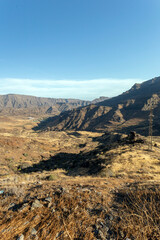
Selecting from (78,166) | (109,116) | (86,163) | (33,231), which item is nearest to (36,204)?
(33,231)

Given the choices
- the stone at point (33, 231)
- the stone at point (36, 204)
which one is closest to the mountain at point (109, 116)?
the stone at point (36, 204)

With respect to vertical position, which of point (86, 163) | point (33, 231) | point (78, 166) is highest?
point (33, 231)

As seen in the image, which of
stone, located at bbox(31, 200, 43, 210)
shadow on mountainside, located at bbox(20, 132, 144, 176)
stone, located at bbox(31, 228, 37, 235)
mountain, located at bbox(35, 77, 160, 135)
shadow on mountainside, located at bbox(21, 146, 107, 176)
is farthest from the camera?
mountain, located at bbox(35, 77, 160, 135)

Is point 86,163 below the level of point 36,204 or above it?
below

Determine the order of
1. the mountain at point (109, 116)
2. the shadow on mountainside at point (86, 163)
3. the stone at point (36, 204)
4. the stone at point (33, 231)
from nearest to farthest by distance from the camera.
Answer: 1. the stone at point (33, 231)
2. the stone at point (36, 204)
3. the shadow on mountainside at point (86, 163)
4. the mountain at point (109, 116)

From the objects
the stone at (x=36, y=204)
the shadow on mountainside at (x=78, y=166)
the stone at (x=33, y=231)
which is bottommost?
the shadow on mountainside at (x=78, y=166)

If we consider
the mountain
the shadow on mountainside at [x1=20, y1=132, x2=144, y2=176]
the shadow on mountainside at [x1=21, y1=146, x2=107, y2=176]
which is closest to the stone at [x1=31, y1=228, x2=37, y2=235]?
the shadow on mountainside at [x1=20, y1=132, x2=144, y2=176]

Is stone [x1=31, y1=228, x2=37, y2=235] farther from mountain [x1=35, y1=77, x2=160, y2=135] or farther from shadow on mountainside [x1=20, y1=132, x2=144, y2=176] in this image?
mountain [x1=35, y1=77, x2=160, y2=135]

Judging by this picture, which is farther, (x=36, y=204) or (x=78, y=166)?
(x=78, y=166)

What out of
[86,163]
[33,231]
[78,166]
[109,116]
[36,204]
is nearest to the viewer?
[33,231]

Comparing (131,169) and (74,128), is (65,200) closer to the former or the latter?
(131,169)

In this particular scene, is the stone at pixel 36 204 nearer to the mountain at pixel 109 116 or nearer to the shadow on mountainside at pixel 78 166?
the shadow on mountainside at pixel 78 166

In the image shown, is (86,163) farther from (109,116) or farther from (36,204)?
(109,116)

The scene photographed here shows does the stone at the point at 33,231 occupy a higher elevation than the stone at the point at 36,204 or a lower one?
higher
